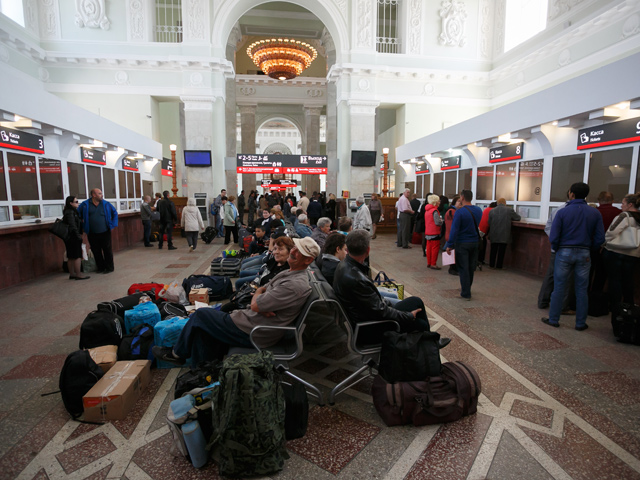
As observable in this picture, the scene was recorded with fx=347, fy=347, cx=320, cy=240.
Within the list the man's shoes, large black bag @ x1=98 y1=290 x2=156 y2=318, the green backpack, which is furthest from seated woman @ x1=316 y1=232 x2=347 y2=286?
large black bag @ x1=98 y1=290 x2=156 y2=318

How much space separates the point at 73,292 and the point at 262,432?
562 centimetres

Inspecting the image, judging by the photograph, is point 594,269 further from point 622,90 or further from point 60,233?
point 60,233

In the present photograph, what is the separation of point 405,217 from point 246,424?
997 cm

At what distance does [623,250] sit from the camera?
14.7 feet

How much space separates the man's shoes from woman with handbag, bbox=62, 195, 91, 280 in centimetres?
485

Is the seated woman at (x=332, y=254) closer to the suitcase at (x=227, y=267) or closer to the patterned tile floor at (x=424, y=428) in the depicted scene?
the patterned tile floor at (x=424, y=428)

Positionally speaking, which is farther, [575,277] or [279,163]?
[279,163]

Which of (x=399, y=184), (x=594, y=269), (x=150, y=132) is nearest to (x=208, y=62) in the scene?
(x=150, y=132)

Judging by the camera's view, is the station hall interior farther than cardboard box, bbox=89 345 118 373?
No

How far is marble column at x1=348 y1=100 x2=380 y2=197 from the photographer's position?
16.7 metres

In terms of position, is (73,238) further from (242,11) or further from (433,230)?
(242,11)

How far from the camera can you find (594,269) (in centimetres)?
544

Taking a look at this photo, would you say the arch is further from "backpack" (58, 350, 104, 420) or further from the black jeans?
"backpack" (58, 350, 104, 420)

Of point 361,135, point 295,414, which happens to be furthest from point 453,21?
point 295,414
